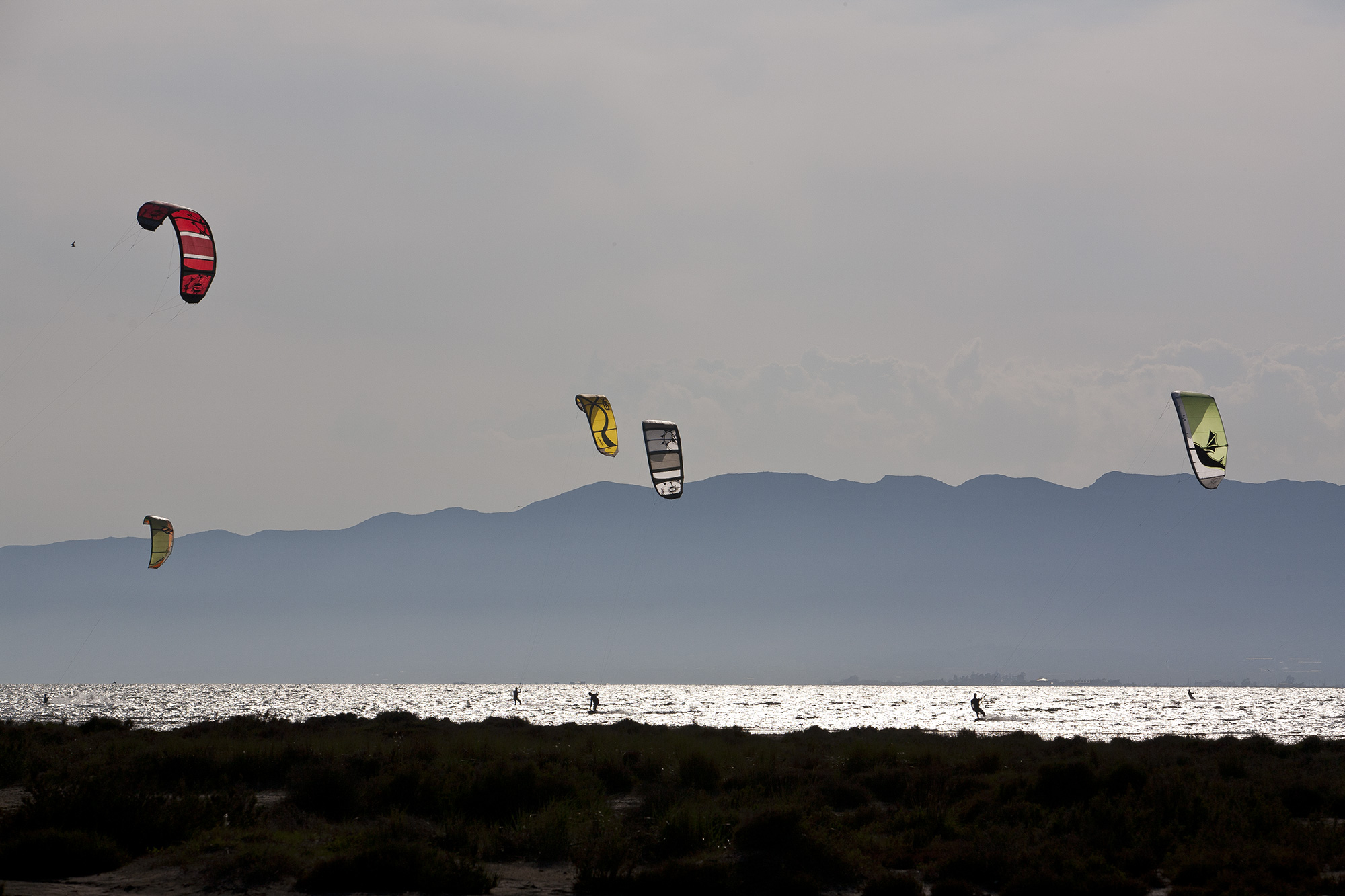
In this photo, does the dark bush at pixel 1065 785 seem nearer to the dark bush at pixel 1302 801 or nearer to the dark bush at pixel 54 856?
the dark bush at pixel 1302 801

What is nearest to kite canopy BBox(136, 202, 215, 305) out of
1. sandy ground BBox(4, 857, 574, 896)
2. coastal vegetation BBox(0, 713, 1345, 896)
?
coastal vegetation BBox(0, 713, 1345, 896)

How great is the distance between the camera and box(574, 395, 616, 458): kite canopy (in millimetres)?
33781

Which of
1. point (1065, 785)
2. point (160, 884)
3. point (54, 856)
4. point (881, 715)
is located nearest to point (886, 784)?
point (1065, 785)

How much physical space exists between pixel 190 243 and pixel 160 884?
57.1ft

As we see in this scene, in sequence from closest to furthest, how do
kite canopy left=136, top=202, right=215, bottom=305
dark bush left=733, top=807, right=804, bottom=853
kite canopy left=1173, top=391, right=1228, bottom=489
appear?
1. dark bush left=733, top=807, right=804, bottom=853
2. kite canopy left=136, top=202, right=215, bottom=305
3. kite canopy left=1173, top=391, right=1228, bottom=489

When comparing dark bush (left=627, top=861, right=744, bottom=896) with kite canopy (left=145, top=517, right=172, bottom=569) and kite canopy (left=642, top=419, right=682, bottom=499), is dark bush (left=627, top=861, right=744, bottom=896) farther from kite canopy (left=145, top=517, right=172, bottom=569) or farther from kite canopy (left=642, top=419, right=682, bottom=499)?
kite canopy (left=145, top=517, right=172, bottom=569)

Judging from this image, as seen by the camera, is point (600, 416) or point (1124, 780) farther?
point (600, 416)

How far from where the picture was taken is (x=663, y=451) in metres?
31.3

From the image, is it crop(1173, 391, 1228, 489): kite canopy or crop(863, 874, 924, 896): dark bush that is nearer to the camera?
crop(863, 874, 924, 896): dark bush

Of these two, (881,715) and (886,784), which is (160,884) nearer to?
(886,784)

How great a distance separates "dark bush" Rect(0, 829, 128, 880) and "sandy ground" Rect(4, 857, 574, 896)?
0.53 ft

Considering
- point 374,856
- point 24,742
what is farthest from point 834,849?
point 24,742

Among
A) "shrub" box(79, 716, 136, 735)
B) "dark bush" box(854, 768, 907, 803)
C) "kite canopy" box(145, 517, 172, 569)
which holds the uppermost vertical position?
"kite canopy" box(145, 517, 172, 569)

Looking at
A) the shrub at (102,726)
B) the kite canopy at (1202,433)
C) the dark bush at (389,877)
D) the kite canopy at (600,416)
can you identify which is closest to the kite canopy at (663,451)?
the kite canopy at (600,416)
